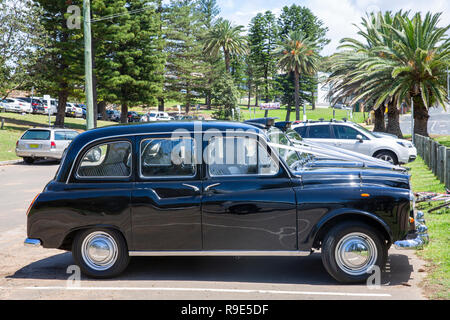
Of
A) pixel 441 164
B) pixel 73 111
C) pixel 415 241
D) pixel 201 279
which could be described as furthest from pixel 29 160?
pixel 73 111

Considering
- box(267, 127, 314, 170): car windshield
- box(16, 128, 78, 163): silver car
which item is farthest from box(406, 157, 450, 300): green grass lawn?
→ box(16, 128, 78, 163): silver car

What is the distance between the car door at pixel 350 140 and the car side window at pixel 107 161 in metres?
12.1

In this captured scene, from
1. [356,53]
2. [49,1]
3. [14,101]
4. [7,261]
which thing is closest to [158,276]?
[7,261]

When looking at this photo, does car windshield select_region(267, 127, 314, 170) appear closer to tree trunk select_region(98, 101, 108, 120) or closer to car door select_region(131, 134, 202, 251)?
car door select_region(131, 134, 202, 251)

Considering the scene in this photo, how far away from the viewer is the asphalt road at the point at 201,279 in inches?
205

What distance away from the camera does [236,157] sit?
5.70m

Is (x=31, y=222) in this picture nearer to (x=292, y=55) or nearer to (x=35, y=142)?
(x=35, y=142)

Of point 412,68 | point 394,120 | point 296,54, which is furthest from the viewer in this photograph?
point 296,54

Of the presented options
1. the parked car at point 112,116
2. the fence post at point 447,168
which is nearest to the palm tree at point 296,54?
the parked car at point 112,116

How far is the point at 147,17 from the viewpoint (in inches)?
1822

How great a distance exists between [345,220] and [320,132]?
466 inches

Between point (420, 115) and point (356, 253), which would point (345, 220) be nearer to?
point (356, 253)

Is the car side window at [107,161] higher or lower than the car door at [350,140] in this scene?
lower

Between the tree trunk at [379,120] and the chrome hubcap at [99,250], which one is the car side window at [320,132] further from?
the tree trunk at [379,120]
